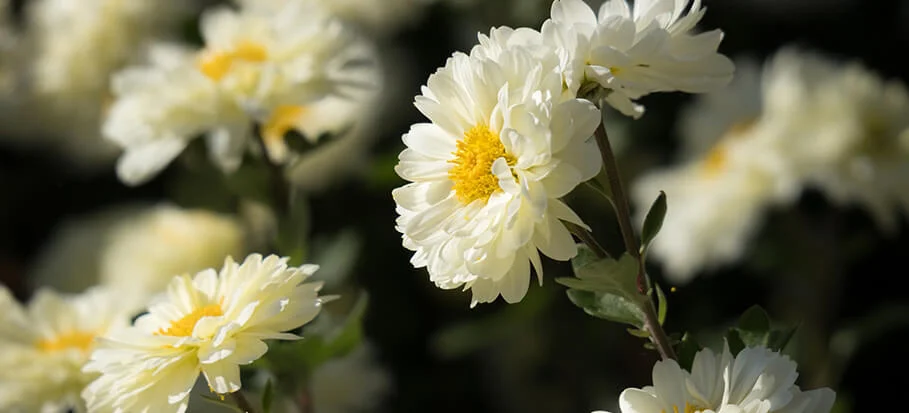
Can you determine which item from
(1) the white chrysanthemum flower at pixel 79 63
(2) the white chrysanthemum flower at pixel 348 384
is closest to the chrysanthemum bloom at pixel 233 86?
(2) the white chrysanthemum flower at pixel 348 384

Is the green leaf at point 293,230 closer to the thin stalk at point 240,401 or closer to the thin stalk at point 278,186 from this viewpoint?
the thin stalk at point 278,186

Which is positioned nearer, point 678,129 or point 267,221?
point 267,221

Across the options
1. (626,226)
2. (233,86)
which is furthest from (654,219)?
(233,86)

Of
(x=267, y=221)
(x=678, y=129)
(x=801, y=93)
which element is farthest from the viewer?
(x=678, y=129)

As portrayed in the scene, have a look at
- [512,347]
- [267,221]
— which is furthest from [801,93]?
[267,221]

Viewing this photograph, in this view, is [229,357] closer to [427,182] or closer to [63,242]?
[427,182]

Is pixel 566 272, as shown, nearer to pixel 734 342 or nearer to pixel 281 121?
pixel 281 121
